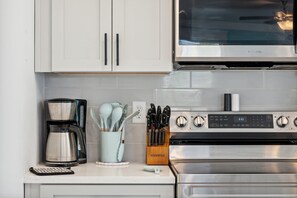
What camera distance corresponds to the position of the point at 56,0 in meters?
2.45

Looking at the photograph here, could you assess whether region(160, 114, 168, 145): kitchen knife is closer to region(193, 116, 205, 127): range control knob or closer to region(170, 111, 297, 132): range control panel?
region(170, 111, 297, 132): range control panel

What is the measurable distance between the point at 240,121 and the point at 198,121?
0.24m

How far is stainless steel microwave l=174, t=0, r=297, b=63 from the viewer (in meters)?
2.38

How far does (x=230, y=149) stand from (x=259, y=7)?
0.78 meters

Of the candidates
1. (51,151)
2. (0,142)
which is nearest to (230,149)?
(51,151)

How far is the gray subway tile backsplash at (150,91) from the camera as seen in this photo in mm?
2727

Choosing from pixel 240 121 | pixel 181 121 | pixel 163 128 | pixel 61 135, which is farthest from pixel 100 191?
pixel 240 121

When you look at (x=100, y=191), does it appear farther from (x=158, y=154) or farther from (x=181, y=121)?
(x=181, y=121)

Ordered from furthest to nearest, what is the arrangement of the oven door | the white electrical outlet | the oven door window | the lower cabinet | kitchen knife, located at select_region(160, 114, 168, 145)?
the white electrical outlet → kitchen knife, located at select_region(160, 114, 168, 145) → the oven door window → the lower cabinet → the oven door

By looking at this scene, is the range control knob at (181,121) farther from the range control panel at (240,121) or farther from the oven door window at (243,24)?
the oven door window at (243,24)

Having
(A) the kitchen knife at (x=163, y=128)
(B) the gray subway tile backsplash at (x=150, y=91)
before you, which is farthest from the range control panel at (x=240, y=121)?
(A) the kitchen knife at (x=163, y=128)

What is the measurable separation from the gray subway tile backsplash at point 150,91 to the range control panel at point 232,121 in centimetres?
13

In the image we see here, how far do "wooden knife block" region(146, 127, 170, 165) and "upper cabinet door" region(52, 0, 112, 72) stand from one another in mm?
490

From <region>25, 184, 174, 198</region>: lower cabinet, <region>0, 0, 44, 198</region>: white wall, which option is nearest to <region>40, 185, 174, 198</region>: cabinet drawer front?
<region>25, 184, 174, 198</region>: lower cabinet
